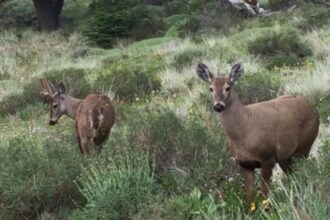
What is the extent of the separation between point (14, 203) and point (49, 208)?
1.14 ft

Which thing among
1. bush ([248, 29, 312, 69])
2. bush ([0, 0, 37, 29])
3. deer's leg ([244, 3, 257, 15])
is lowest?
bush ([0, 0, 37, 29])

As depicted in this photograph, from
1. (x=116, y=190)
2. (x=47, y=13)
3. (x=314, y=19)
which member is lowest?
(x=47, y=13)

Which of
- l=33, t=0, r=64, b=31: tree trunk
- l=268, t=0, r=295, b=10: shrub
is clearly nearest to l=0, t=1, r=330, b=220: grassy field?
l=268, t=0, r=295, b=10: shrub

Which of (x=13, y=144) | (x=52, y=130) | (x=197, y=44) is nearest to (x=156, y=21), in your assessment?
(x=197, y=44)

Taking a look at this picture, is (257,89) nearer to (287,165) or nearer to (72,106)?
(72,106)

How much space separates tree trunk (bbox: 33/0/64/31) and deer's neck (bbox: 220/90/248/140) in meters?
27.2

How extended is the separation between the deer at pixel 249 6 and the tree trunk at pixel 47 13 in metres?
9.75

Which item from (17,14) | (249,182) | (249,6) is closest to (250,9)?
(249,6)

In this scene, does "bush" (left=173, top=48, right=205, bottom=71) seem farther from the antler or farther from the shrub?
the shrub

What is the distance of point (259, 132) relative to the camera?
6.23 meters

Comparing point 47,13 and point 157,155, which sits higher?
point 157,155

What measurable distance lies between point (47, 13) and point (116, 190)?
2747cm

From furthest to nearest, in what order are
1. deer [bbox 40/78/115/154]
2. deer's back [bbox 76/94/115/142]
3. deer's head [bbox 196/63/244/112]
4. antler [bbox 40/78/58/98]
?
1. antler [bbox 40/78/58/98]
2. deer's back [bbox 76/94/115/142]
3. deer [bbox 40/78/115/154]
4. deer's head [bbox 196/63/244/112]

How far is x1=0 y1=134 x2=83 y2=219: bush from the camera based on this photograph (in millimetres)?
6914
